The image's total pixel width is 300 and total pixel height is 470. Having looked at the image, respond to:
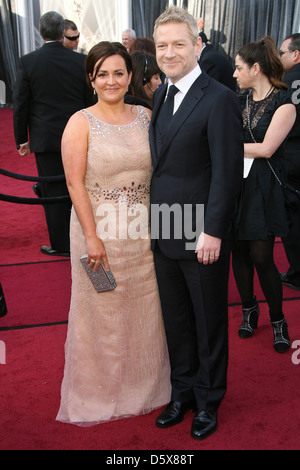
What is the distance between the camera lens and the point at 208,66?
4059mm

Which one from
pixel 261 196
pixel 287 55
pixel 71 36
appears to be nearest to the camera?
pixel 261 196

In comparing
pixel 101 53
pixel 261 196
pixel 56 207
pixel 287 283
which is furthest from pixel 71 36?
pixel 101 53

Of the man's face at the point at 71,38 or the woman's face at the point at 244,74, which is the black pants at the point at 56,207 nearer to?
the man's face at the point at 71,38

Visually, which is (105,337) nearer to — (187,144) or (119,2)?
(187,144)

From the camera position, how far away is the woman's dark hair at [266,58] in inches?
98.4

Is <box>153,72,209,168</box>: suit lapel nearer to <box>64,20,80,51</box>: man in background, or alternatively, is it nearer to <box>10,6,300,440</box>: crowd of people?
<box>10,6,300,440</box>: crowd of people

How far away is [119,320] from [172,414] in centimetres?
42

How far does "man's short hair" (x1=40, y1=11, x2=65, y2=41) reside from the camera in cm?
375

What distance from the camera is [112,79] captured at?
189 centimetres

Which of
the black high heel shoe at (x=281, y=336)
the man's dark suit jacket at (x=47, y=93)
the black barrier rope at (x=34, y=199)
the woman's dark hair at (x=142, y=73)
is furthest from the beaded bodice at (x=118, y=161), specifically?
the man's dark suit jacket at (x=47, y=93)

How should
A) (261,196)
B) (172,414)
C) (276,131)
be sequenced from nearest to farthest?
(172,414) → (276,131) → (261,196)

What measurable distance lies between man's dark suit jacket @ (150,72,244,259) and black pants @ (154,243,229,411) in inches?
7.9

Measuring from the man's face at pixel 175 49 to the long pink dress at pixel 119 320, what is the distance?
27 cm

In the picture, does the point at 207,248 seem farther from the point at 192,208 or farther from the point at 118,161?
the point at 118,161
